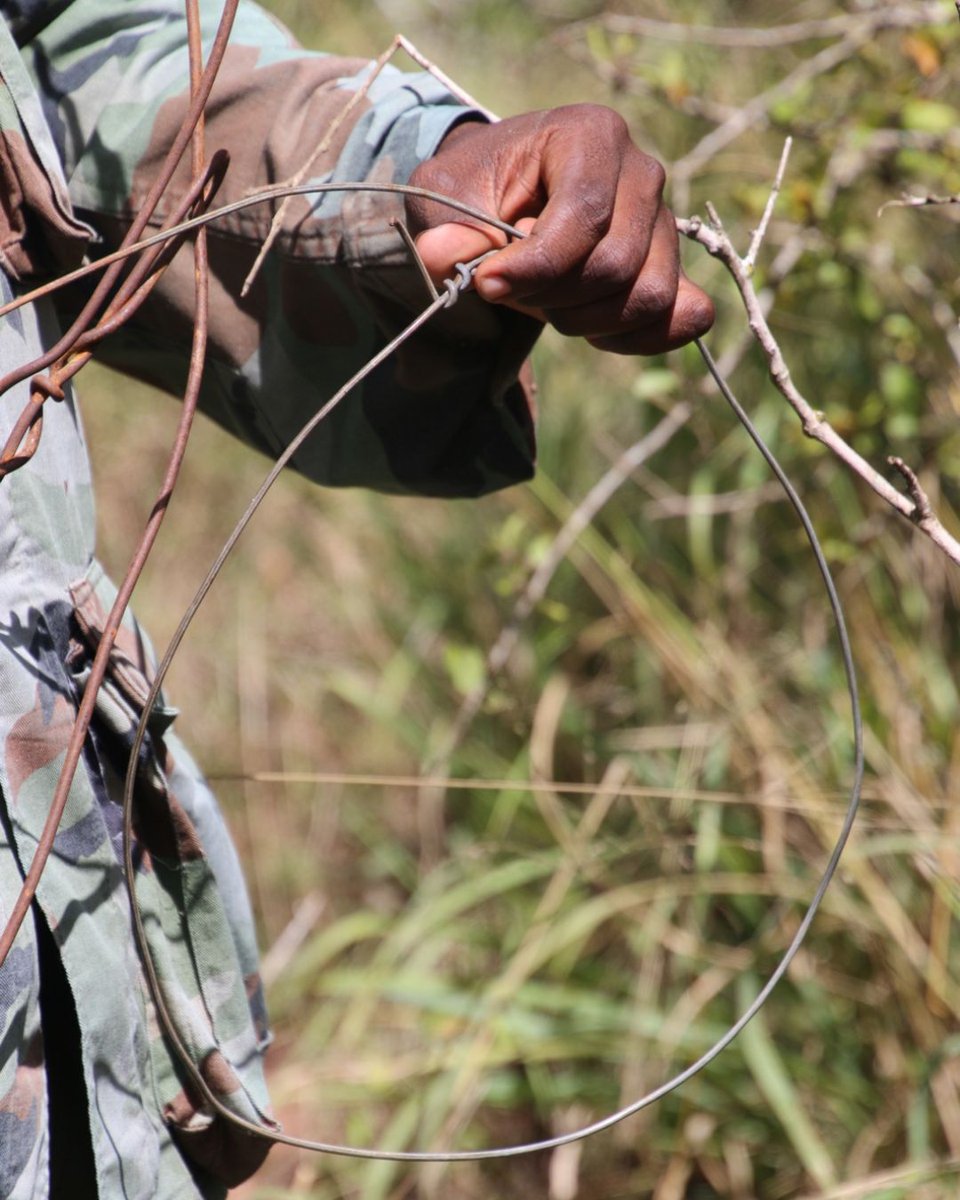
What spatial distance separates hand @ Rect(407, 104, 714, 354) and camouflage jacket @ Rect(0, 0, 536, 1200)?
0.24ft

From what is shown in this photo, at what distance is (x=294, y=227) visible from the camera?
794mm

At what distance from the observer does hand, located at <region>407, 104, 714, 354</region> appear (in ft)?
2.06

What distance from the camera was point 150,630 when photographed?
7.79 feet

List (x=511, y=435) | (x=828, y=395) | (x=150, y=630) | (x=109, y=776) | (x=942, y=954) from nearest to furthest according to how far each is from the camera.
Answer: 1. (x=109, y=776)
2. (x=511, y=435)
3. (x=942, y=954)
4. (x=828, y=395)
5. (x=150, y=630)

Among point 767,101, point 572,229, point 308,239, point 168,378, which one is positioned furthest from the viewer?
point 767,101

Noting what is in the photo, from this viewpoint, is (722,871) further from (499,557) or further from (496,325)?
(496,325)

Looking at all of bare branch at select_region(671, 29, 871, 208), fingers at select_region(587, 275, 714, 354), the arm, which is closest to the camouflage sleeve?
the arm

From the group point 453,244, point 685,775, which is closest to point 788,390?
point 453,244

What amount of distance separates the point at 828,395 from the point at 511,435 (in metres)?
1.05

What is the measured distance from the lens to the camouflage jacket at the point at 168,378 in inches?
26.5

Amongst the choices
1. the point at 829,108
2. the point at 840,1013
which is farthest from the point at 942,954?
the point at 829,108

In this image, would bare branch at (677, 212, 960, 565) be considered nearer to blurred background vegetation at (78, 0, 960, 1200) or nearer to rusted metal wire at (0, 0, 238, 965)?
rusted metal wire at (0, 0, 238, 965)

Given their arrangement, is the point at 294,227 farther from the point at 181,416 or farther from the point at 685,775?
the point at 685,775

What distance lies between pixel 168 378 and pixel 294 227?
0.20 metres
